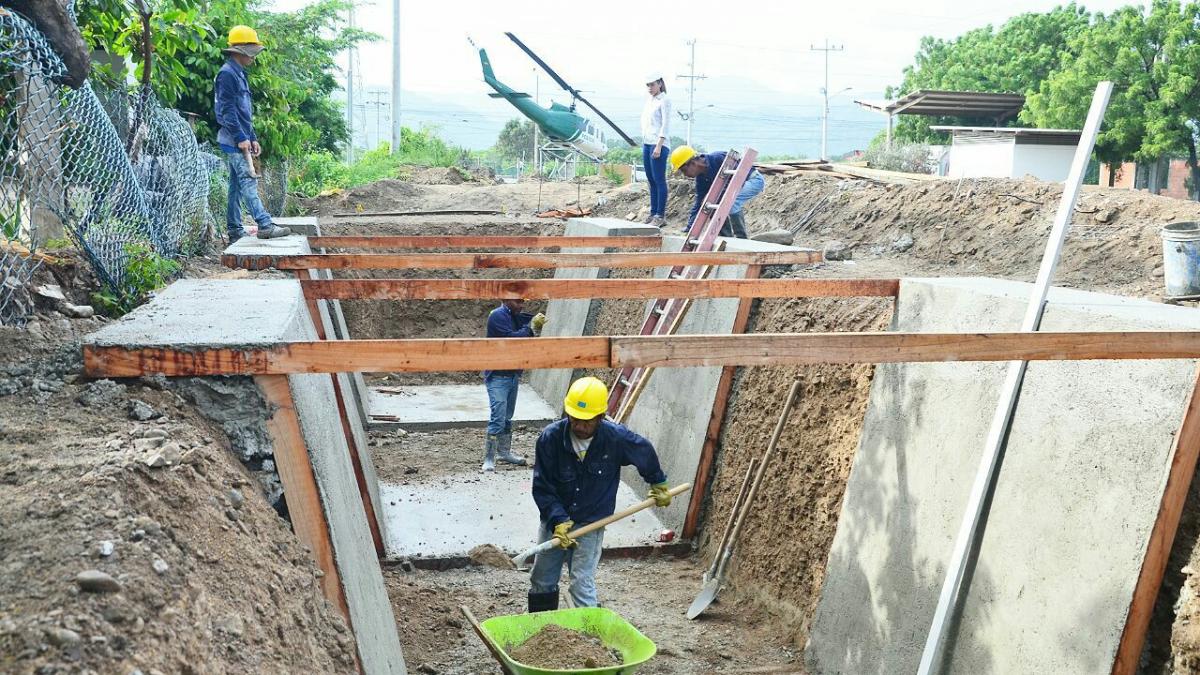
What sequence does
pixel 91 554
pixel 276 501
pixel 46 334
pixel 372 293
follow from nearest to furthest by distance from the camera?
pixel 91 554 → pixel 276 501 → pixel 46 334 → pixel 372 293

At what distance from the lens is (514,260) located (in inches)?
294

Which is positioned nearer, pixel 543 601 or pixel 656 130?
pixel 543 601

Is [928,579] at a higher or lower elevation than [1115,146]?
lower

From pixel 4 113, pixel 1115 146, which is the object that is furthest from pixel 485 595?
pixel 1115 146

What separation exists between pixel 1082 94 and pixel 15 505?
35.1m

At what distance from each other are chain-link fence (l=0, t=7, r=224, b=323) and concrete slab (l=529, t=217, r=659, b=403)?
14.4ft

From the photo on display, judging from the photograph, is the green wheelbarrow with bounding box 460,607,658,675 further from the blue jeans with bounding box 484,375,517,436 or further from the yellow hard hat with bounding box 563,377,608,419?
the blue jeans with bounding box 484,375,517,436

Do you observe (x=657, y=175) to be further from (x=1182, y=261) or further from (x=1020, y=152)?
(x=1020, y=152)

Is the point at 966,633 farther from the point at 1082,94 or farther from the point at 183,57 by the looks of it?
the point at 1082,94

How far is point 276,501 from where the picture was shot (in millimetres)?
3490

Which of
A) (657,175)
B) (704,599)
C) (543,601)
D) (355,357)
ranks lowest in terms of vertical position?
(704,599)

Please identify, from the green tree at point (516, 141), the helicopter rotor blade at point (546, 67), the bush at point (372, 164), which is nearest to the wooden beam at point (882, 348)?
the helicopter rotor blade at point (546, 67)

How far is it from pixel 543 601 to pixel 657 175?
7.78m

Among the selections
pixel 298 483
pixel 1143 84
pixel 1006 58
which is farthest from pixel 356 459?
pixel 1006 58
